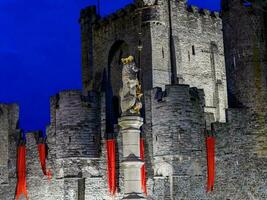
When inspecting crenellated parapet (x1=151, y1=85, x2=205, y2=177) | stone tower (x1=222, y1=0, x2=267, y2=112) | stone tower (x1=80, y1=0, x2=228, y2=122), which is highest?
stone tower (x1=80, y1=0, x2=228, y2=122)

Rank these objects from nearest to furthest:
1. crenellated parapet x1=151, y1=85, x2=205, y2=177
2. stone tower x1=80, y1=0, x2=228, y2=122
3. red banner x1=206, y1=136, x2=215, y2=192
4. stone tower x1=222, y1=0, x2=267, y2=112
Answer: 1. crenellated parapet x1=151, y1=85, x2=205, y2=177
2. red banner x1=206, y1=136, x2=215, y2=192
3. stone tower x1=222, y1=0, x2=267, y2=112
4. stone tower x1=80, y1=0, x2=228, y2=122

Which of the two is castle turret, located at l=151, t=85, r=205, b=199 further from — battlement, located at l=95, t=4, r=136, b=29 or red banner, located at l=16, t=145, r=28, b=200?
battlement, located at l=95, t=4, r=136, b=29

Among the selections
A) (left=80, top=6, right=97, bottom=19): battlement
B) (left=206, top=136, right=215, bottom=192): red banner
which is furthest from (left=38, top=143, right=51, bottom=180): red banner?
(left=80, top=6, right=97, bottom=19): battlement

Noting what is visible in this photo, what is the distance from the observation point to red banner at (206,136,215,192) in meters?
26.1

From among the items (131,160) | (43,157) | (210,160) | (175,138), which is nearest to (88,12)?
(43,157)

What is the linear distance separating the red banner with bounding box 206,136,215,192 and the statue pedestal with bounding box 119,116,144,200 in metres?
8.10

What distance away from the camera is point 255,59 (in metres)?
27.6

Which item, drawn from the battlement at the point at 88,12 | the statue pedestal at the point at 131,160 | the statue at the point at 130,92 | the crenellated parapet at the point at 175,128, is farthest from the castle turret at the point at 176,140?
the battlement at the point at 88,12

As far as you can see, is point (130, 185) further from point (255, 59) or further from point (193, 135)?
point (255, 59)

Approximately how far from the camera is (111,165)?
89.0 feet

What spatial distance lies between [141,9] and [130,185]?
1980 cm

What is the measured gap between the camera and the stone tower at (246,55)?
27328mm

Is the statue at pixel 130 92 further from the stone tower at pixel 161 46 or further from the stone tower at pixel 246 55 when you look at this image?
the stone tower at pixel 161 46

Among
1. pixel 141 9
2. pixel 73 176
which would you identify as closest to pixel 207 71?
pixel 141 9
